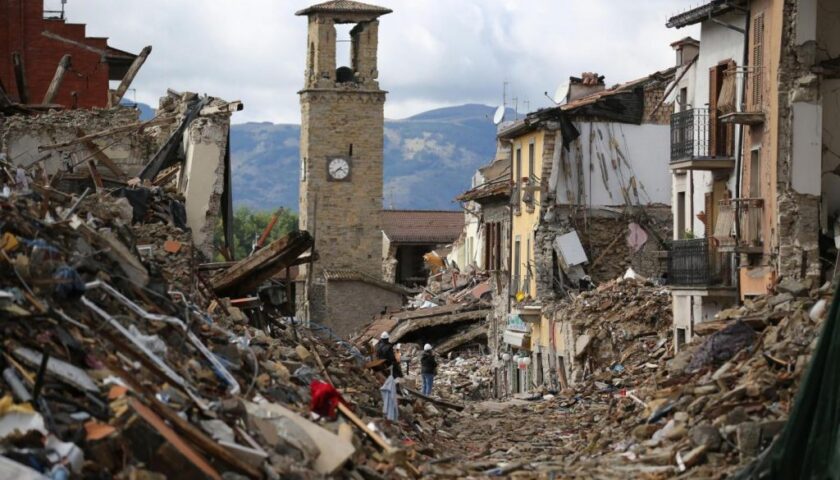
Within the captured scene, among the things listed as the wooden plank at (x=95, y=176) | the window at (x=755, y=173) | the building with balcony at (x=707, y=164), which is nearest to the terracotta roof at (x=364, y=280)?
the building with balcony at (x=707, y=164)

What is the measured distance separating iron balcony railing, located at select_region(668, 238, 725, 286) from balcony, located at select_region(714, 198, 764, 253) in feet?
3.04

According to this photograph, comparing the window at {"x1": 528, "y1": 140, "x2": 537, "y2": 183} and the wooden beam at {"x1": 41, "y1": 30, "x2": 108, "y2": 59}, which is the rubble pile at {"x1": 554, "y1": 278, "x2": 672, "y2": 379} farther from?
the wooden beam at {"x1": 41, "y1": 30, "x2": 108, "y2": 59}

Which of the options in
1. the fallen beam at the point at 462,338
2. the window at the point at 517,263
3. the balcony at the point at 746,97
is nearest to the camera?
the balcony at the point at 746,97

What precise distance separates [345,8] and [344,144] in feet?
20.6

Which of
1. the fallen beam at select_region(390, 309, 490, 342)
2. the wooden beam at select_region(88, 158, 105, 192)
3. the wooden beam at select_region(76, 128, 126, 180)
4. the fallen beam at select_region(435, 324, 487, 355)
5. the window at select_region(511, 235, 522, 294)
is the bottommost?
the fallen beam at select_region(435, 324, 487, 355)

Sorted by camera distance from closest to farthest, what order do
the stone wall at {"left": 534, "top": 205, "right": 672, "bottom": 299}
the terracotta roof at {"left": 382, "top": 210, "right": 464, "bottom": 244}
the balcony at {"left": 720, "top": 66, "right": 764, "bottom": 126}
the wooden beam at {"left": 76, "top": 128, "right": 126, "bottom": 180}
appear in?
the balcony at {"left": 720, "top": 66, "right": 764, "bottom": 126}, the wooden beam at {"left": 76, "top": 128, "right": 126, "bottom": 180}, the stone wall at {"left": 534, "top": 205, "right": 672, "bottom": 299}, the terracotta roof at {"left": 382, "top": 210, "right": 464, "bottom": 244}

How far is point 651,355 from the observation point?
115ft

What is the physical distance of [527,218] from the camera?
159ft

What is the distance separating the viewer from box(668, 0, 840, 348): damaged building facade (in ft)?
92.5

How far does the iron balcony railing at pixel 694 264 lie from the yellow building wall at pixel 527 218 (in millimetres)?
12667

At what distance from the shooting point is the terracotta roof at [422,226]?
89625mm

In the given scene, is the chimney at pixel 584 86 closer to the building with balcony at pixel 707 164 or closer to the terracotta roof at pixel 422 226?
the building with balcony at pixel 707 164

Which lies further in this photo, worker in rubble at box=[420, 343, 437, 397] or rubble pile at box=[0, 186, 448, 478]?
worker in rubble at box=[420, 343, 437, 397]

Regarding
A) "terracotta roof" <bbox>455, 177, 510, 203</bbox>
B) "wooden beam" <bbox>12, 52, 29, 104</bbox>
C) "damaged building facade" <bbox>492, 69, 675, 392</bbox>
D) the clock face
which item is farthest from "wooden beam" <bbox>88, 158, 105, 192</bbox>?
the clock face
